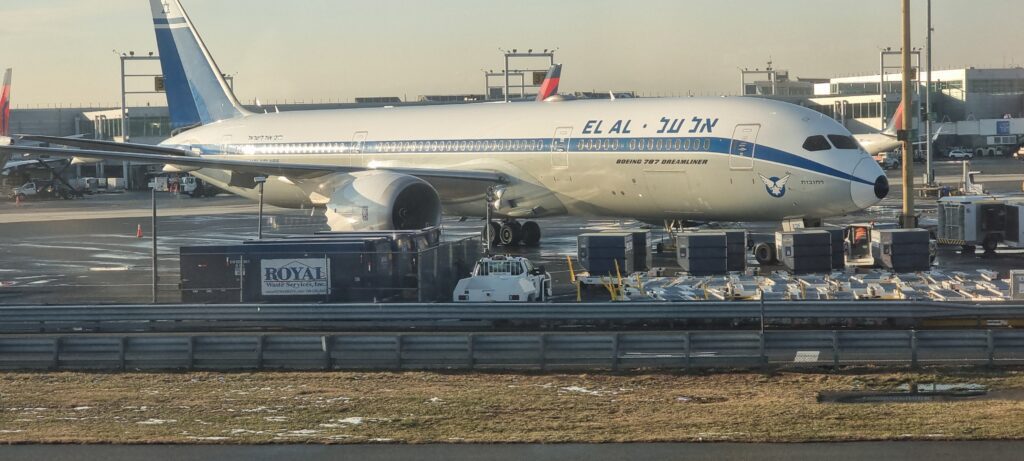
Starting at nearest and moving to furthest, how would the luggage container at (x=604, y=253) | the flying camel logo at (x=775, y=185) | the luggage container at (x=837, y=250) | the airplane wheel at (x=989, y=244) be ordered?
the luggage container at (x=604, y=253), the luggage container at (x=837, y=250), the flying camel logo at (x=775, y=185), the airplane wheel at (x=989, y=244)

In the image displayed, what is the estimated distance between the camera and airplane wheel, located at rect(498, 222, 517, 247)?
4544 centimetres

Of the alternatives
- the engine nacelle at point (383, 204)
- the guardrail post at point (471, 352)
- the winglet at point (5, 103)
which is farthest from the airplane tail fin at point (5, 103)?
the guardrail post at point (471, 352)

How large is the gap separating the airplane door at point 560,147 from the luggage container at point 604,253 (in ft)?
21.9

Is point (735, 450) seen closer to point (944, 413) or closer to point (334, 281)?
point (944, 413)

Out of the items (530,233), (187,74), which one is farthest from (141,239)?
(530,233)

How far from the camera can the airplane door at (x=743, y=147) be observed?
1425 inches

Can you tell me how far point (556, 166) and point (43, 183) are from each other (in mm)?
64625

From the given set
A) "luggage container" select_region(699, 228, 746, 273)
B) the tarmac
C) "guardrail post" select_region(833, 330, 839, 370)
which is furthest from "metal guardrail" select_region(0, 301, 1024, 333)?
"luggage container" select_region(699, 228, 746, 273)

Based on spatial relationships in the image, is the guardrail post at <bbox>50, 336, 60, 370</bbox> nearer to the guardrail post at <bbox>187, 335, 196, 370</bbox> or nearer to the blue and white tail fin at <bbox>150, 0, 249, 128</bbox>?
the guardrail post at <bbox>187, 335, 196, 370</bbox>

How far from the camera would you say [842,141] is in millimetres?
35969

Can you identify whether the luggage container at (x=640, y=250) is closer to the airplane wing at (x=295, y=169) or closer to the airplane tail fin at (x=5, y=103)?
the airplane wing at (x=295, y=169)

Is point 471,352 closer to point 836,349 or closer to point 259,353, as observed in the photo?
point 259,353

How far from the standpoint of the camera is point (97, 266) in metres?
42.2

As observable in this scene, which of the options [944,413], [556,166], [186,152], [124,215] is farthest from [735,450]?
[124,215]
